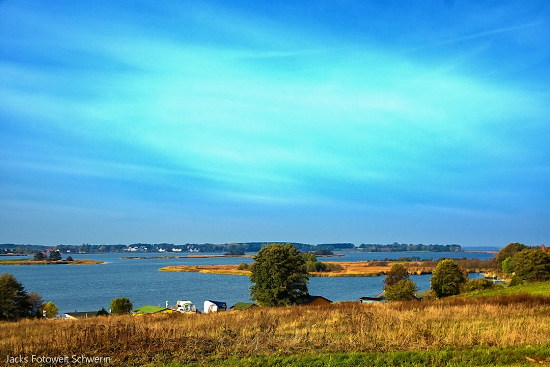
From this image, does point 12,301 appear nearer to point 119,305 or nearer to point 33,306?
point 33,306

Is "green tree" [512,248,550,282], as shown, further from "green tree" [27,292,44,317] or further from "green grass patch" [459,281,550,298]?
"green tree" [27,292,44,317]

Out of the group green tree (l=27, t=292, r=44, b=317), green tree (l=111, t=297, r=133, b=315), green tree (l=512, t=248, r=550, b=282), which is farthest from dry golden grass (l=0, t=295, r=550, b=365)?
green tree (l=512, t=248, r=550, b=282)

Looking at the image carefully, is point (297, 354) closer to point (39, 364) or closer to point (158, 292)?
point (39, 364)

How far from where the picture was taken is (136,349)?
1143 centimetres

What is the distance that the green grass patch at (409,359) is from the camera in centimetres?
963

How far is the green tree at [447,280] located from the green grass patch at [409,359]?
5693cm

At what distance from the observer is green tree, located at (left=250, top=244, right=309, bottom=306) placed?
50.5m

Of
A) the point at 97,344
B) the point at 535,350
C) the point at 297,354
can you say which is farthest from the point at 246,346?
the point at 535,350

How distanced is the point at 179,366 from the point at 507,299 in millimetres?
18045

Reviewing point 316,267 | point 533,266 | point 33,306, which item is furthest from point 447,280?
point 316,267

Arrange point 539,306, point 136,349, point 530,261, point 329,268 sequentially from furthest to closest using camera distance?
point 329,268, point 530,261, point 539,306, point 136,349

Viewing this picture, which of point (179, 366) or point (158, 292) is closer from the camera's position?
point (179, 366)

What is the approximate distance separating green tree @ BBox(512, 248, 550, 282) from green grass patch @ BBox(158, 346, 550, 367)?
5659 cm

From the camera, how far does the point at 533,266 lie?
61.6 meters
